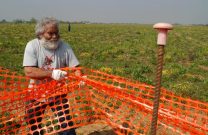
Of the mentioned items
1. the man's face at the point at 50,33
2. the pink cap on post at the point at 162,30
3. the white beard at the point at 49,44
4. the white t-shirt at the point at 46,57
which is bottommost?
the white t-shirt at the point at 46,57

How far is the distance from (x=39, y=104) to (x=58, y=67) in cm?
51

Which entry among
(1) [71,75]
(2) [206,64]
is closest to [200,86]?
(2) [206,64]

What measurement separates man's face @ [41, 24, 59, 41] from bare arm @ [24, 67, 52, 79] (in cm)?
39

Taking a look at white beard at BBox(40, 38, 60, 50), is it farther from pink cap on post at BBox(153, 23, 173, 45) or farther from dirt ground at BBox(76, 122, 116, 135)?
pink cap on post at BBox(153, 23, 173, 45)

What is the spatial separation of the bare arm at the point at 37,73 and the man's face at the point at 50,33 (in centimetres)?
39

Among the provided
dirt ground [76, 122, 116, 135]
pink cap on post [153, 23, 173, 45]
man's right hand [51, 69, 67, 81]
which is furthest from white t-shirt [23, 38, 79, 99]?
pink cap on post [153, 23, 173, 45]

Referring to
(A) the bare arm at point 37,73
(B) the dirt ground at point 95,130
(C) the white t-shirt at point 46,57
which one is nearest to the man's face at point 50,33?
(C) the white t-shirt at point 46,57

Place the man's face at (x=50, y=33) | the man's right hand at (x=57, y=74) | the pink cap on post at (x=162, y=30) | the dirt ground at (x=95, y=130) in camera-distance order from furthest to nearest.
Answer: the dirt ground at (x=95, y=130) → the man's face at (x=50, y=33) → the man's right hand at (x=57, y=74) → the pink cap on post at (x=162, y=30)

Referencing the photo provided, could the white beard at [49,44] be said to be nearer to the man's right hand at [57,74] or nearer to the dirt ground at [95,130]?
the man's right hand at [57,74]

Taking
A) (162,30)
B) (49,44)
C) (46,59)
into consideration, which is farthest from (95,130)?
(162,30)

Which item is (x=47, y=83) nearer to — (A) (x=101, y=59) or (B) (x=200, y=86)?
(B) (x=200, y=86)

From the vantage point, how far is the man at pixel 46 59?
4121mm

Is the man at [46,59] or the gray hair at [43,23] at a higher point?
the gray hair at [43,23]

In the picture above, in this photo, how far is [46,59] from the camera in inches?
168
